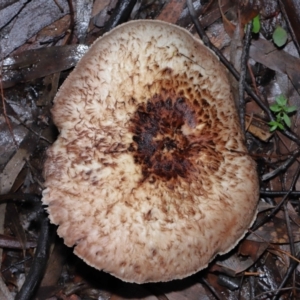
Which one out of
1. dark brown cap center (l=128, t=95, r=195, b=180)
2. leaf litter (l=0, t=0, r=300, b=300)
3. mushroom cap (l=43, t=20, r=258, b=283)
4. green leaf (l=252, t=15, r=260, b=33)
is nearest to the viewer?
mushroom cap (l=43, t=20, r=258, b=283)

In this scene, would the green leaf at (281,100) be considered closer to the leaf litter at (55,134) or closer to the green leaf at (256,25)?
the leaf litter at (55,134)

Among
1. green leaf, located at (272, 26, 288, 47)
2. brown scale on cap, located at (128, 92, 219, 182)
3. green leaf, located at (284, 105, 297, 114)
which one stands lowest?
green leaf, located at (284, 105, 297, 114)

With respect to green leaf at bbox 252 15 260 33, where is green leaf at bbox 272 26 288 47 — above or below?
below

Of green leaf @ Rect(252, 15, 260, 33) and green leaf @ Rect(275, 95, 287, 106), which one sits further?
green leaf @ Rect(252, 15, 260, 33)

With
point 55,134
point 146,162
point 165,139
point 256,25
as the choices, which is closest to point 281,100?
point 256,25

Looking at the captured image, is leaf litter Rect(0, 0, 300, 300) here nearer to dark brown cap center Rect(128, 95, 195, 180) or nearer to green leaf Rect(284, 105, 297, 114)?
green leaf Rect(284, 105, 297, 114)

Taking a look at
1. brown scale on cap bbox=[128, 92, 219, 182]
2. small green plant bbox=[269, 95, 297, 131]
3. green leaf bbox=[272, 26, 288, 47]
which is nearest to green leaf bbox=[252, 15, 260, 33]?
green leaf bbox=[272, 26, 288, 47]

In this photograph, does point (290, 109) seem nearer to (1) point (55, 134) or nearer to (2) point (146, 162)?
(2) point (146, 162)

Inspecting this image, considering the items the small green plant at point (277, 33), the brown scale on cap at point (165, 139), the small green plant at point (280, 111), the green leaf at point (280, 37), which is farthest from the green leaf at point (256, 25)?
the brown scale on cap at point (165, 139)
